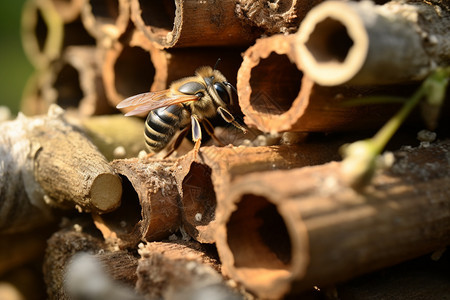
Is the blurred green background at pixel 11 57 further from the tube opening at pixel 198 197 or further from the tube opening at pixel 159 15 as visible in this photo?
the tube opening at pixel 198 197

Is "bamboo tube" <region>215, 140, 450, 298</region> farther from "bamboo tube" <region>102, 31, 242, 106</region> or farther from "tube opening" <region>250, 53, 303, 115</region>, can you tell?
"bamboo tube" <region>102, 31, 242, 106</region>

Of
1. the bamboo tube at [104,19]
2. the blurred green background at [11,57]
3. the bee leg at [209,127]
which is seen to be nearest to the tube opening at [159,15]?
the bamboo tube at [104,19]

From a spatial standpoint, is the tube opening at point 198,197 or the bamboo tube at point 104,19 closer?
the tube opening at point 198,197

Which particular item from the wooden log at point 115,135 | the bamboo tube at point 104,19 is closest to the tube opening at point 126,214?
the wooden log at point 115,135

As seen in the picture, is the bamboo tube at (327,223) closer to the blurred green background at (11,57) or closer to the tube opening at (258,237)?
the tube opening at (258,237)

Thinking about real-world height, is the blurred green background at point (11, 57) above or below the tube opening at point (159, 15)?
below

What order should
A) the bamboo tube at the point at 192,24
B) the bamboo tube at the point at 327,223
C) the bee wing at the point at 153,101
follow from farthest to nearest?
1. the bee wing at the point at 153,101
2. the bamboo tube at the point at 192,24
3. the bamboo tube at the point at 327,223

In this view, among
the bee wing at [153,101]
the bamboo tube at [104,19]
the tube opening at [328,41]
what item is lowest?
the bee wing at [153,101]

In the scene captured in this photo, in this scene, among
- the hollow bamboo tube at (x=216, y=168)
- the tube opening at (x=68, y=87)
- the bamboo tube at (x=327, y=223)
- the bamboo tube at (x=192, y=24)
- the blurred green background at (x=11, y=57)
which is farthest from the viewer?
the blurred green background at (x=11, y=57)
